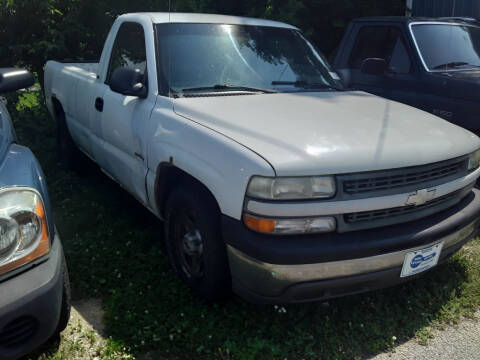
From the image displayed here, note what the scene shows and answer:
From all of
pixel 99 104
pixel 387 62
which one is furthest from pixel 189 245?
pixel 387 62

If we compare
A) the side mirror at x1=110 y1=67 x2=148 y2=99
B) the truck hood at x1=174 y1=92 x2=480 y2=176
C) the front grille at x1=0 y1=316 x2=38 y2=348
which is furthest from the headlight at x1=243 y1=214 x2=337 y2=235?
the side mirror at x1=110 y1=67 x2=148 y2=99

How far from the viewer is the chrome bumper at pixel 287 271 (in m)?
2.49

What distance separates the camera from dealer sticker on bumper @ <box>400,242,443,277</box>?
8.98 ft

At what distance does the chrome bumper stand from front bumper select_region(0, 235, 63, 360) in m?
0.89

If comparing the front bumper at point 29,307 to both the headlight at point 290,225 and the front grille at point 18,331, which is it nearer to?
the front grille at point 18,331

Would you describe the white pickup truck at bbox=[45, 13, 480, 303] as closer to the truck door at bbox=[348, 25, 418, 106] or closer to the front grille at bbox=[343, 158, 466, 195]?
the front grille at bbox=[343, 158, 466, 195]

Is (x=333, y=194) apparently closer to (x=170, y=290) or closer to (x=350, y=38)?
(x=170, y=290)

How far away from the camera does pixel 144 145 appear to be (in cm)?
342

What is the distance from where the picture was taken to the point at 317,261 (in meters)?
2.48

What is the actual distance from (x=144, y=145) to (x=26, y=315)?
1.53 metres

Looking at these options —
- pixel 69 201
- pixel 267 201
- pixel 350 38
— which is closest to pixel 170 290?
pixel 267 201

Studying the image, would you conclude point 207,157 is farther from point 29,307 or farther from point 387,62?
point 387,62

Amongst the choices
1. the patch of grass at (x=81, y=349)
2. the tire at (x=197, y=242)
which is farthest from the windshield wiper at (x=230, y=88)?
the patch of grass at (x=81, y=349)

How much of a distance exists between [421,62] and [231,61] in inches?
95.9
